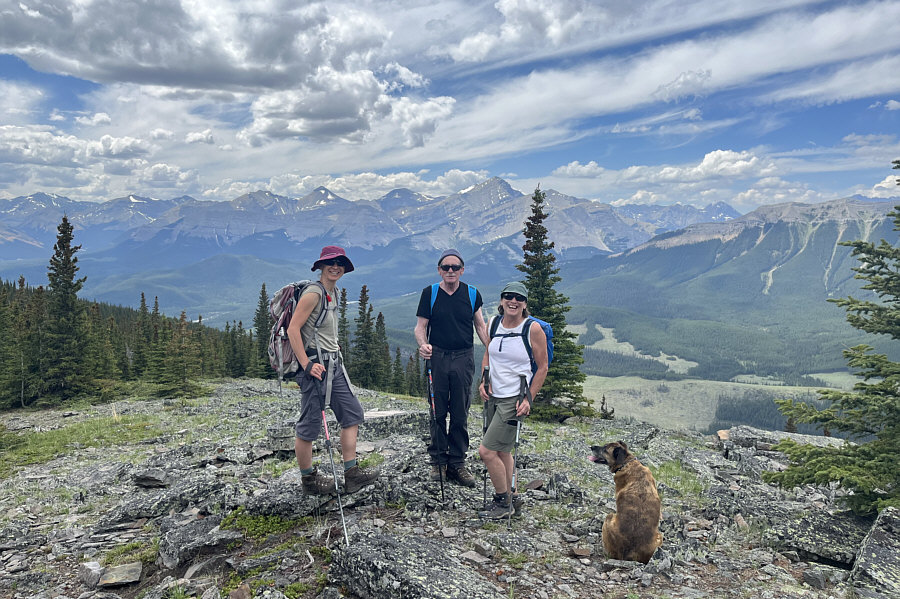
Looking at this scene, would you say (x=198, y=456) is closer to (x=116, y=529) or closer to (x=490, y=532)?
(x=116, y=529)

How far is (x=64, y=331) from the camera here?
30.8 m

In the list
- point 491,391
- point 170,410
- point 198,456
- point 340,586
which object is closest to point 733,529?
point 491,391

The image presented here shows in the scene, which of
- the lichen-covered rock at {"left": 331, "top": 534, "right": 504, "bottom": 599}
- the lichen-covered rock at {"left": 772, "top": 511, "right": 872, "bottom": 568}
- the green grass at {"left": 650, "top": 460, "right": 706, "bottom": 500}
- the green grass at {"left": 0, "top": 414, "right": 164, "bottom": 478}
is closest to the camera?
the lichen-covered rock at {"left": 331, "top": 534, "right": 504, "bottom": 599}

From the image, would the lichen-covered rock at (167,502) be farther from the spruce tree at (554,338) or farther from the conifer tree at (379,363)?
the conifer tree at (379,363)

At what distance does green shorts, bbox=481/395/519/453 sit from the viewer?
618 cm

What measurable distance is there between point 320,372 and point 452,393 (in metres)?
2.20

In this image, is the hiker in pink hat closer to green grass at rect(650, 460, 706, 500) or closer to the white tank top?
the white tank top

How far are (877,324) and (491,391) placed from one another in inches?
264

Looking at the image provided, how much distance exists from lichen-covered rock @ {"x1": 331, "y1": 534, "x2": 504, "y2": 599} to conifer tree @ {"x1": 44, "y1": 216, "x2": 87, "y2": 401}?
34.5 m

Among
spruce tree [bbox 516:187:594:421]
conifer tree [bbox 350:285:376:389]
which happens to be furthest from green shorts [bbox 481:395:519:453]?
conifer tree [bbox 350:285:376:389]

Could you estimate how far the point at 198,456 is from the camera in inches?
434

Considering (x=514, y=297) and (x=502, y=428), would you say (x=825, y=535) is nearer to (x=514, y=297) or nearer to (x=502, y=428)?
(x=502, y=428)

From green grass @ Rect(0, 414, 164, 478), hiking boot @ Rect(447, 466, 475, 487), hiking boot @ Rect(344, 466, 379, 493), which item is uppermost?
hiking boot @ Rect(344, 466, 379, 493)

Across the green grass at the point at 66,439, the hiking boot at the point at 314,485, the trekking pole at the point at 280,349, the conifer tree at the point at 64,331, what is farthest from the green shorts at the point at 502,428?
the conifer tree at the point at 64,331
